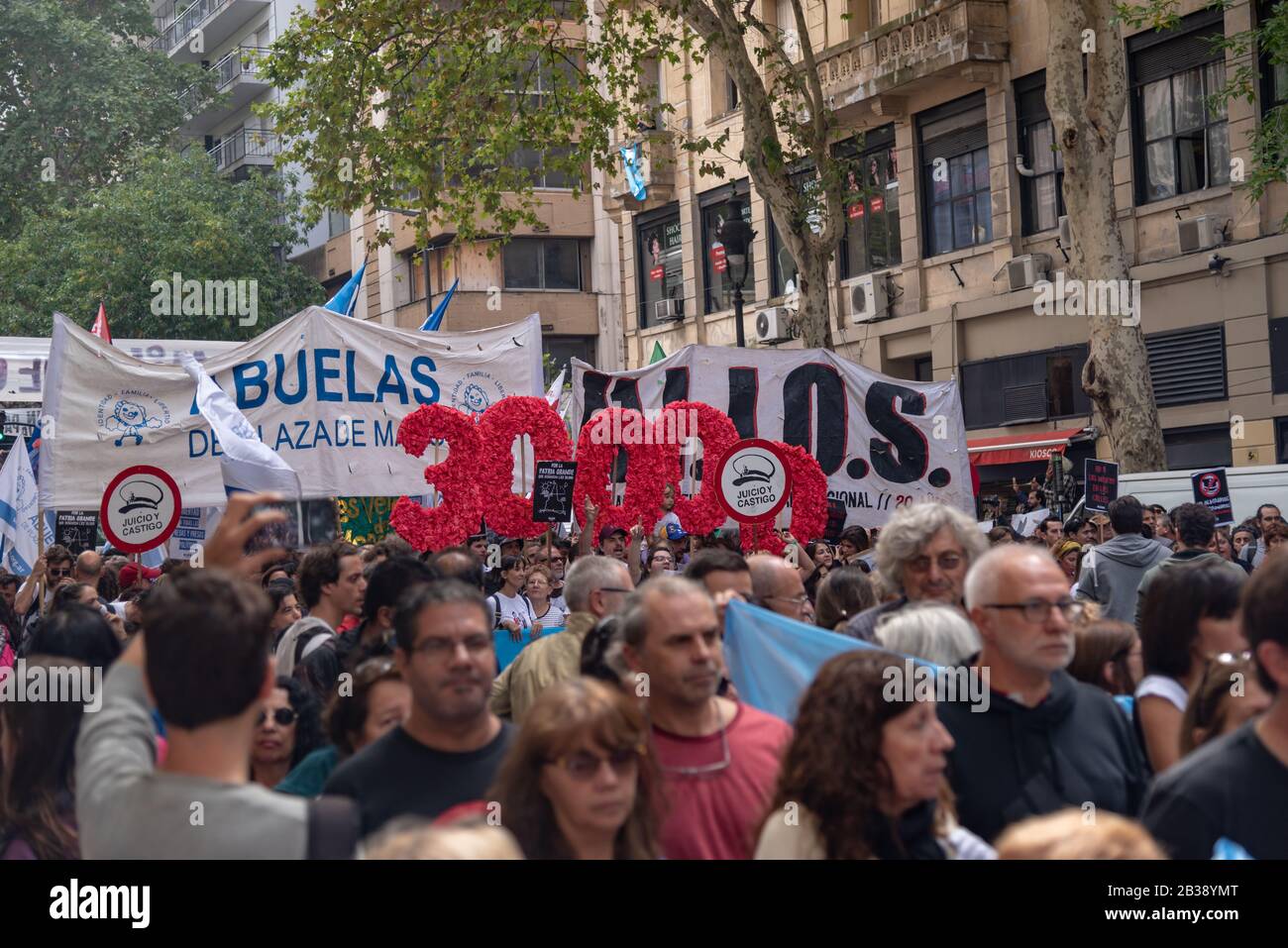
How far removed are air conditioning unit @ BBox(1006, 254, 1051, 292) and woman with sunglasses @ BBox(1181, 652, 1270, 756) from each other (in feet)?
61.7

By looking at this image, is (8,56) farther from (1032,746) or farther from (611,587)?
(1032,746)

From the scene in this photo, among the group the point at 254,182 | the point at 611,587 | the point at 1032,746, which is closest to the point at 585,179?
the point at 611,587

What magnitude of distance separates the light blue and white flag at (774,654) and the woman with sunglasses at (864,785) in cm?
101

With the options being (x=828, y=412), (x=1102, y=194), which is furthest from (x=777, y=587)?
(x=1102, y=194)

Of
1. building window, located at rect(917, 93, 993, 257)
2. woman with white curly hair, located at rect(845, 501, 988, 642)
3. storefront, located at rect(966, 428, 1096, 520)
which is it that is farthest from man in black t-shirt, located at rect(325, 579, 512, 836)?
building window, located at rect(917, 93, 993, 257)

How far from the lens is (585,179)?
20.0 metres

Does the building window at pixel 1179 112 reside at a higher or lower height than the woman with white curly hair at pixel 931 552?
higher

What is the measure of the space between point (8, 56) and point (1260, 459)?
3054 cm

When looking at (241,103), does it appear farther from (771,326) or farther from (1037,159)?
(1037,159)

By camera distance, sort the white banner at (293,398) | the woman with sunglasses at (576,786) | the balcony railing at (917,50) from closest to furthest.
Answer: the woman with sunglasses at (576,786) < the white banner at (293,398) < the balcony railing at (917,50)

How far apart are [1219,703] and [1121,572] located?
5153mm

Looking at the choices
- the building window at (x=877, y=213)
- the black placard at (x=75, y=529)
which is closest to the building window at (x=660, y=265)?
the building window at (x=877, y=213)

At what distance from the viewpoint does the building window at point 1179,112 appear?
2030cm

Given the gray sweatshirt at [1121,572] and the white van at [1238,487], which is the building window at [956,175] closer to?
the white van at [1238,487]
